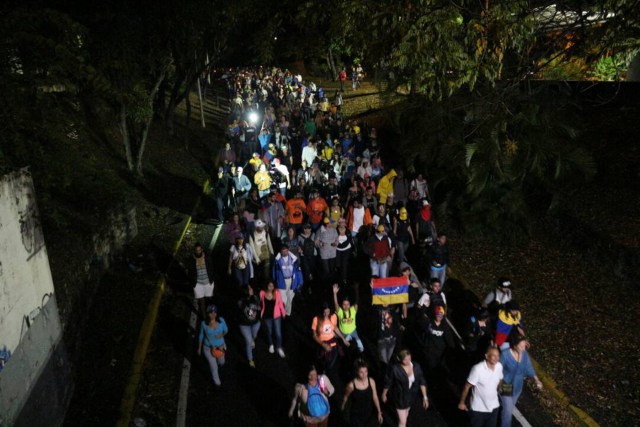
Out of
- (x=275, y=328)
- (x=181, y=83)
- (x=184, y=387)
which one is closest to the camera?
(x=184, y=387)

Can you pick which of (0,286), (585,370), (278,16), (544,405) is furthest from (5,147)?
(278,16)

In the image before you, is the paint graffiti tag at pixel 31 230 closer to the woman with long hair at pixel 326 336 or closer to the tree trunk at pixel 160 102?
the woman with long hair at pixel 326 336

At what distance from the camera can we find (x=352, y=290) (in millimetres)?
10836

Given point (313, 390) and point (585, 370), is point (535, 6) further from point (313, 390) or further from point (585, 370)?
point (313, 390)

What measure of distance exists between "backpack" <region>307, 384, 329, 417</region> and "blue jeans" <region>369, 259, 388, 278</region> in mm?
4216

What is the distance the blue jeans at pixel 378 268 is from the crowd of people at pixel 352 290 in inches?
1.2

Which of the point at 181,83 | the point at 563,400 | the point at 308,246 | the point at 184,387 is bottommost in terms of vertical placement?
the point at 563,400

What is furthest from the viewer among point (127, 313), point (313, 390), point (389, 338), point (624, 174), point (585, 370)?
point (624, 174)

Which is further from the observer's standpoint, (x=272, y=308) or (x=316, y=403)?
(x=272, y=308)

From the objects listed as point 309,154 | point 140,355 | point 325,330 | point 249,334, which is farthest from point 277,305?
point 309,154

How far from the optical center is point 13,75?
769 cm

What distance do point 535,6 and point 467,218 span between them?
5.89 metres

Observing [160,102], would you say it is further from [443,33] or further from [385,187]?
[443,33]

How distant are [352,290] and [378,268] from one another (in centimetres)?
98
